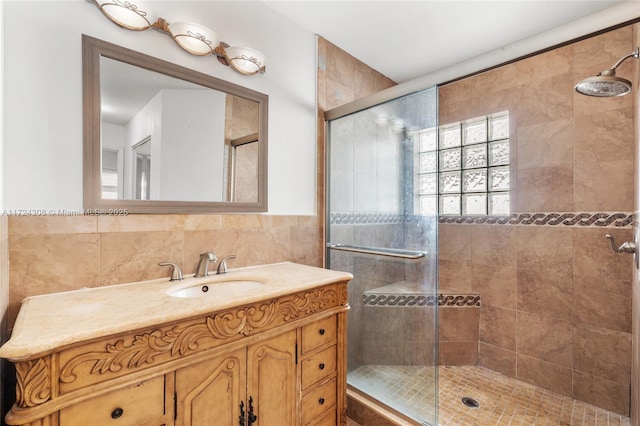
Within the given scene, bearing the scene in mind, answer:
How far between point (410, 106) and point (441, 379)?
2096 mm

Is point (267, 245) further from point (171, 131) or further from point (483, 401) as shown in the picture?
point (483, 401)

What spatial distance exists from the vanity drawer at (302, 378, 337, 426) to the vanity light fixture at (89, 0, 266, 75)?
179cm

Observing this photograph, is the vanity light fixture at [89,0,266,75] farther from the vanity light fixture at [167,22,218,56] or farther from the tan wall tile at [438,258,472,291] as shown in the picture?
the tan wall tile at [438,258,472,291]

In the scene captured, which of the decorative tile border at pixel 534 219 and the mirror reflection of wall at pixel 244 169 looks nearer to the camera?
the mirror reflection of wall at pixel 244 169

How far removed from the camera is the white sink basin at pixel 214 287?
1.31 meters

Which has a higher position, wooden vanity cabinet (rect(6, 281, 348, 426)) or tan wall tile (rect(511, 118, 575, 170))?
tan wall tile (rect(511, 118, 575, 170))

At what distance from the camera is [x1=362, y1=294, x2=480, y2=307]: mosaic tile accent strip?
1.77 meters

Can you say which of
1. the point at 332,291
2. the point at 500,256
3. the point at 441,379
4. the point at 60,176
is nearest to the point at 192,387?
the point at 332,291

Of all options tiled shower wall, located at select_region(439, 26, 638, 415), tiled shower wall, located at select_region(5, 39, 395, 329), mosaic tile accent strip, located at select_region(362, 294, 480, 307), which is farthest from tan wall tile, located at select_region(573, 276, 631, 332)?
tiled shower wall, located at select_region(5, 39, 395, 329)

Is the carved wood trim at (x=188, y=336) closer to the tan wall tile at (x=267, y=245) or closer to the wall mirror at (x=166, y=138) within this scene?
the tan wall tile at (x=267, y=245)

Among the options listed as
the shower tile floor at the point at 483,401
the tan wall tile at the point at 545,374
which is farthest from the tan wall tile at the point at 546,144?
the shower tile floor at the point at 483,401

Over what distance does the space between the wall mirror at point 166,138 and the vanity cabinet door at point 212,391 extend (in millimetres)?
773

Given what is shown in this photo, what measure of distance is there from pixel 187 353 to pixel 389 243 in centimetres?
135

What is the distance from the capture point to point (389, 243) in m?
1.91
